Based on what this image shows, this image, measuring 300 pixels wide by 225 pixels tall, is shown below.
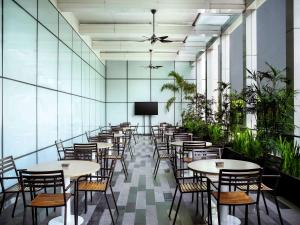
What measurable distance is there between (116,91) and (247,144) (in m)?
10.6

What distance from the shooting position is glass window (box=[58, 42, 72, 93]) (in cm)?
721

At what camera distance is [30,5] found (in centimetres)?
536

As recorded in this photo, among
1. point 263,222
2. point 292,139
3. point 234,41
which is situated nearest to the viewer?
point 263,222

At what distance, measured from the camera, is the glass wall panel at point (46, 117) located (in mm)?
5820

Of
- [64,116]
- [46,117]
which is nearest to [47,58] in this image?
[46,117]

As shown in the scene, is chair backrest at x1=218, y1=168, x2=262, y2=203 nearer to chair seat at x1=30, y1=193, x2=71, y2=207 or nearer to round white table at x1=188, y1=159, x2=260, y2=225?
round white table at x1=188, y1=159, x2=260, y2=225

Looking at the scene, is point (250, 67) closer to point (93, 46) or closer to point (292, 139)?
point (292, 139)

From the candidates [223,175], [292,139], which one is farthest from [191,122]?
[223,175]

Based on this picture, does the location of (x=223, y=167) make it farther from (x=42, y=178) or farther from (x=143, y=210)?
(x=42, y=178)

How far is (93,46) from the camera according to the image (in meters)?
11.9

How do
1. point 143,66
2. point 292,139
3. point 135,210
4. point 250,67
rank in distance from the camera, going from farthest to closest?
point 143,66 → point 250,67 → point 292,139 → point 135,210

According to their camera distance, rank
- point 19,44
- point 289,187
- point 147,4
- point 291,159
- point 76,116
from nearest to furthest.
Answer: point 289,187
point 291,159
point 19,44
point 147,4
point 76,116

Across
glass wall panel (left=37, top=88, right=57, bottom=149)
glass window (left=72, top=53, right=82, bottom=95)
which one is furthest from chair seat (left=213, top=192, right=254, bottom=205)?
glass window (left=72, top=53, right=82, bottom=95)

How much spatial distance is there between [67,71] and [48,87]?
1.63m
